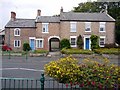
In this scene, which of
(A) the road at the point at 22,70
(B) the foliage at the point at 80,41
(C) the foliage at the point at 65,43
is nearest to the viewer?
(A) the road at the point at 22,70

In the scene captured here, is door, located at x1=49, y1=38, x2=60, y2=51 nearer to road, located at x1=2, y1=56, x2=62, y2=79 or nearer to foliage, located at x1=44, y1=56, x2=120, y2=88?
road, located at x1=2, y1=56, x2=62, y2=79

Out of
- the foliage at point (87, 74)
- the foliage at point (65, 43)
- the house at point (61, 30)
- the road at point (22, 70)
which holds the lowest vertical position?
the road at point (22, 70)

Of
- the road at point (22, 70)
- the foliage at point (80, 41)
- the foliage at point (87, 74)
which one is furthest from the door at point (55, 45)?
the foliage at point (87, 74)

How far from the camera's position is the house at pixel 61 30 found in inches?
1337

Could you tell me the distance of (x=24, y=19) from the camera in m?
37.0

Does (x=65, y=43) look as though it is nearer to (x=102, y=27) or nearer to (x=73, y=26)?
(x=73, y=26)

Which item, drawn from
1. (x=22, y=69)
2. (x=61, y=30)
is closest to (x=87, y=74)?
(x=22, y=69)

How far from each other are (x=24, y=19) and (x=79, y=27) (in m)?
9.14

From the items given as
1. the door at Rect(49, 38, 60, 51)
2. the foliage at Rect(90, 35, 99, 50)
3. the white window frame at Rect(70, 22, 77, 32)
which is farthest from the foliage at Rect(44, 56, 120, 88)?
the door at Rect(49, 38, 60, 51)

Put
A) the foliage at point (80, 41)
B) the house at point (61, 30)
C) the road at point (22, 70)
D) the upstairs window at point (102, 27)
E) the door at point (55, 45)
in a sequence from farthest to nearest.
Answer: the door at point (55, 45)
the upstairs window at point (102, 27)
the house at point (61, 30)
the foliage at point (80, 41)
the road at point (22, 70)

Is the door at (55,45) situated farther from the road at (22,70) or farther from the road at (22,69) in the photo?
the road at (22,70)

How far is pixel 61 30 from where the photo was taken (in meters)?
33.9

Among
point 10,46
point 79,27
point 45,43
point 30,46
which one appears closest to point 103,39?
point 79,27

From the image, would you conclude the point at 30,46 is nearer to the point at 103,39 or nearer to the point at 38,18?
the point at 38,18
